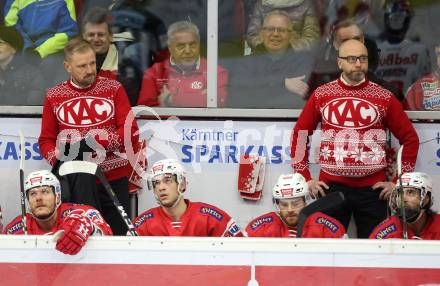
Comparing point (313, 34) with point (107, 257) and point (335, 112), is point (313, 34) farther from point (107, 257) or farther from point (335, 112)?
point (107, 257)

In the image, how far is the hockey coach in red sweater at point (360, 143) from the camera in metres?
6.59

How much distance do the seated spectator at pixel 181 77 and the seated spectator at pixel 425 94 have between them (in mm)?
1125

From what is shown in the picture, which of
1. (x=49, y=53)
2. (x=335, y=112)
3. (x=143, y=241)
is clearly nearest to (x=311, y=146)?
(x=335, y=112)

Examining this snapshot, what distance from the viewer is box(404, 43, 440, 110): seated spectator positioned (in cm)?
694

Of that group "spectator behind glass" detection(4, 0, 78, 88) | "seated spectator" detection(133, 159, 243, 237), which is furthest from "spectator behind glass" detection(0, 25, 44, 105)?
"seated spectator" detection(133, 159, 243, 237)

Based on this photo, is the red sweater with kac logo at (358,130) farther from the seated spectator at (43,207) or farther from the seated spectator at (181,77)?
the seated spectator at (43,207)

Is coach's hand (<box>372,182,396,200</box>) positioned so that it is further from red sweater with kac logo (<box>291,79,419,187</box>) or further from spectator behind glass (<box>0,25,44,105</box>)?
spectator behind glass (<box>0,25,44,105</box>)

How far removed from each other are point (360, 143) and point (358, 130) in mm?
75

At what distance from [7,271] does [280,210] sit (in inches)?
69.9

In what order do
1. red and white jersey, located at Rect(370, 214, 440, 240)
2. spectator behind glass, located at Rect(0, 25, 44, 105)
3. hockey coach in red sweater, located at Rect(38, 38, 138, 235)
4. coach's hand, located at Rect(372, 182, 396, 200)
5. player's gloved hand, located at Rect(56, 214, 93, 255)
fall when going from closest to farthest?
player's gloved hand, located at Rect(56, 214, 93, 255) < red and white jersey, located at Rect(370, 214, 440, 240) < coach's hand, located at Rect(372, 182, 396, 200) < hockey coach in red sweater, located at Rect(38, 38, 138, 235) < spectator behind glass, located at Rect(0, 25, 44, 105)

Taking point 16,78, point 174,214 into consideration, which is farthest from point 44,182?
point 16,78

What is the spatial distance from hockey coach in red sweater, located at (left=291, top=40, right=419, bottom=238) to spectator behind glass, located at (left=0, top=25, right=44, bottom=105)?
5.89ft

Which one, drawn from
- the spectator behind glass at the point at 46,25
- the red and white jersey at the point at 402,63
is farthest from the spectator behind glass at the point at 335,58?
the spectator behind glass at the point at 46,25

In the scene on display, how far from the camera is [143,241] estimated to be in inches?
199
